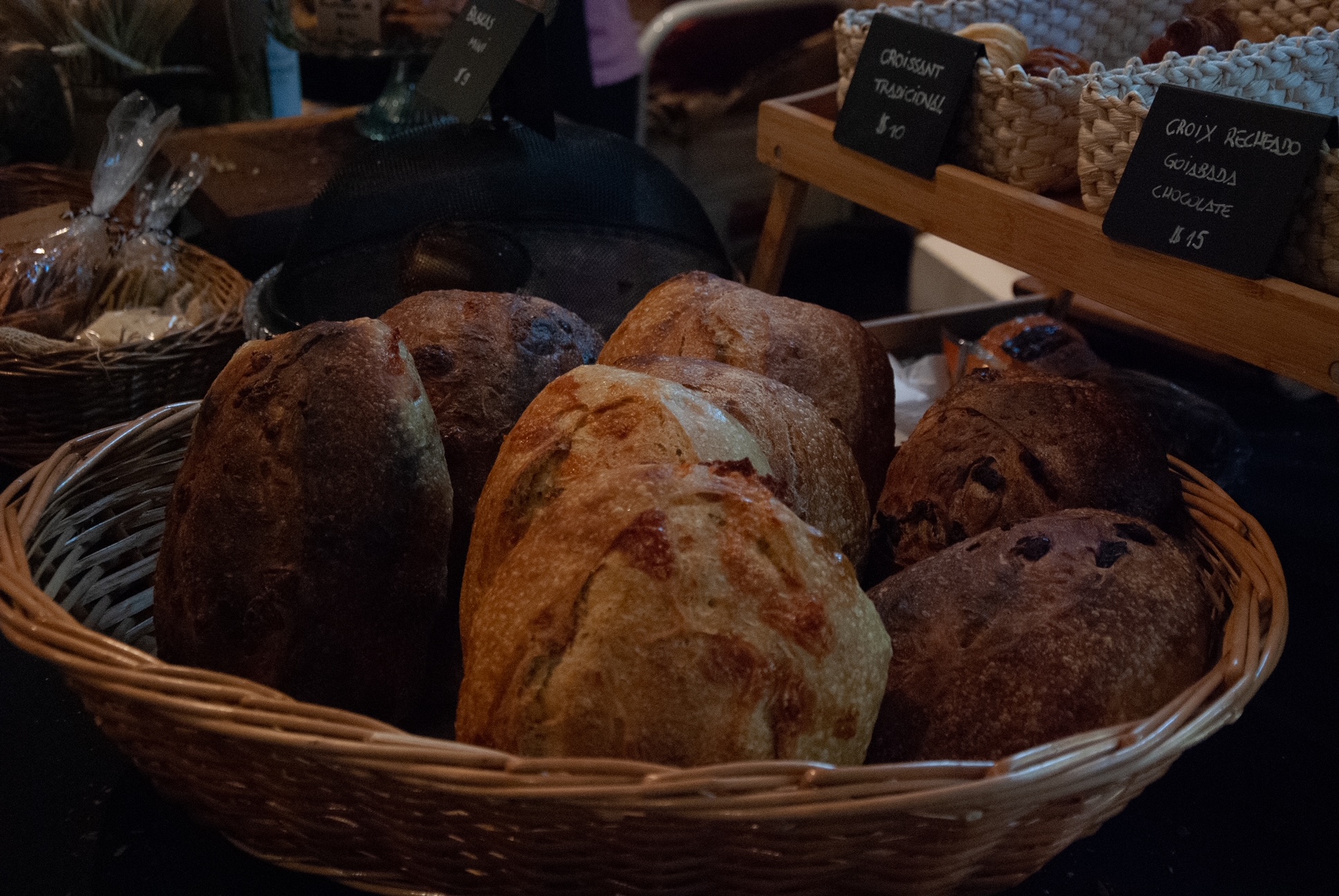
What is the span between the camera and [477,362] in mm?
1191

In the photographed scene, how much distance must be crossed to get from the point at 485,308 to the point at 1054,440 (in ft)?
2.16

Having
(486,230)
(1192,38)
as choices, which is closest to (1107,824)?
(1192,38)

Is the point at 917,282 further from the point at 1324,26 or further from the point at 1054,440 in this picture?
the point at 1054,440

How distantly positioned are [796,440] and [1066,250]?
411 mm

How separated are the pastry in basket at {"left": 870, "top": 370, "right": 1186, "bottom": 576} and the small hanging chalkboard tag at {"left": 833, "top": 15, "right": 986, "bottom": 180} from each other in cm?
34

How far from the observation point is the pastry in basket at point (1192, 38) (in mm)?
1378

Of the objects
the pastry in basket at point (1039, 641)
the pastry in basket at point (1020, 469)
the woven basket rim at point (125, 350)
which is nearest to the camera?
the pastry in basket at point (1039, 641)

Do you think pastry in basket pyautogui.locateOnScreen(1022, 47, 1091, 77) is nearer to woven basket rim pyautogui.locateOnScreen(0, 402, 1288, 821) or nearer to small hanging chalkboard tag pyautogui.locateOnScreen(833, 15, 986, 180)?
small hanging chalkboard tag pyautogui.locateOnScreen(833, 15, 986, 180)

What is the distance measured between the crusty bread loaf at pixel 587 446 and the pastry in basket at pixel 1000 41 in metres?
0.74

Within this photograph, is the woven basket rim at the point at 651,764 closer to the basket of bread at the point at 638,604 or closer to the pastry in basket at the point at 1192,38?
the basket of bread at the point at 638,604

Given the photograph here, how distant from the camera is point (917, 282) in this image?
9.12 feet

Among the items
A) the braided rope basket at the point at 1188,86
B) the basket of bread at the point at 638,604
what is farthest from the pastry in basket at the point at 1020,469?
the braided rope basket at the point at 1188,86

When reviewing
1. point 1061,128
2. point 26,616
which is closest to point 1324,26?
point 1061,128

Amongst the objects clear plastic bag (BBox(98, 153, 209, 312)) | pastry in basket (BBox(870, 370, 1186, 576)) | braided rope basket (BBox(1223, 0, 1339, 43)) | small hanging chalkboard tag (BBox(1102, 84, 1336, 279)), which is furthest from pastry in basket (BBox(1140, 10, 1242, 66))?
clear plastic bag (BBox(98, 153, 209, 312))
